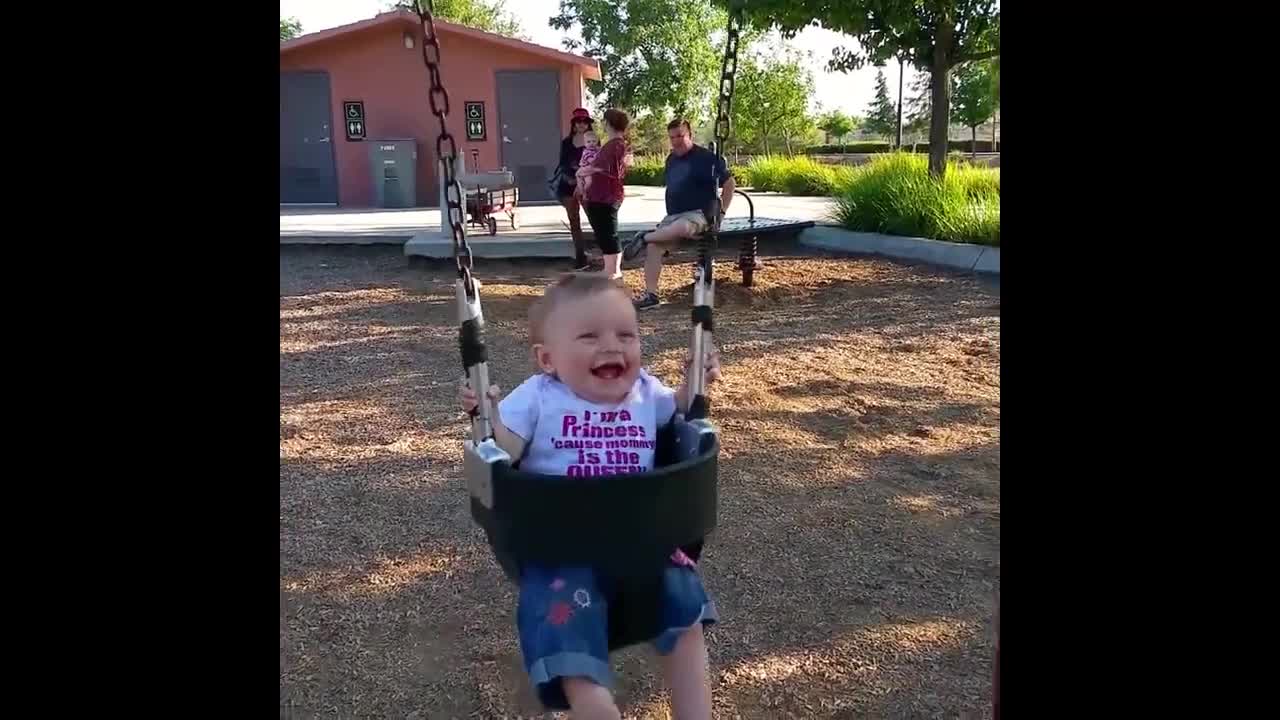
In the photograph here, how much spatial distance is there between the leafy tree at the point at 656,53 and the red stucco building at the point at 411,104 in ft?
38.3

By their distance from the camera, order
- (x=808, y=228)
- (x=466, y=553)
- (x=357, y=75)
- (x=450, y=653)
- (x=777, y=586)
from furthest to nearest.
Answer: (x=357, y=75) < (x=808, y=228) < (x=466, y=553) < (x=777, y=586) < (x=450, y=653)

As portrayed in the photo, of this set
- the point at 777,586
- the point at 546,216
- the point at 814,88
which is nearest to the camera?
the point at 777,586

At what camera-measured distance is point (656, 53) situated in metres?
26.2

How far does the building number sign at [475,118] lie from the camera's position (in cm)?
1387

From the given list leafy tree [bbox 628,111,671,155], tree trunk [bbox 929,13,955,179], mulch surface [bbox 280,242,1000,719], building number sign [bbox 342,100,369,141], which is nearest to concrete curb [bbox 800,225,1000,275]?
tree trunk [bbox 929,13,955,179]

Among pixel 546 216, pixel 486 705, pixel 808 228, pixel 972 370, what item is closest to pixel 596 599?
pixel 486 705

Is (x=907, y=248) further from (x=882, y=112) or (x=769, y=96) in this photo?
(x=882, y=112)

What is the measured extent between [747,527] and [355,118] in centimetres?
1234

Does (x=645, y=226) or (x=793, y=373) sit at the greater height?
(x=645, y=226)

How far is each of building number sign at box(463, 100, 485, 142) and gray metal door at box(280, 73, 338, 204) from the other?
1929mm

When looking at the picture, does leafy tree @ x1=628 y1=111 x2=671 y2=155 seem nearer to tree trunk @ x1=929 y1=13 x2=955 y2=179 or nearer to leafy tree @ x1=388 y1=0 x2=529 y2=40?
leafy tree @ x1=388 y1=0 x2=529 y2=40
